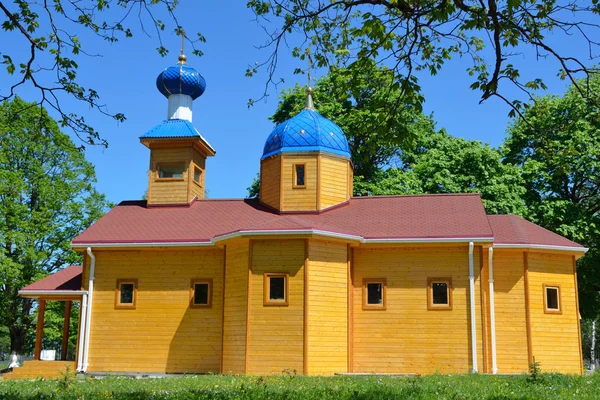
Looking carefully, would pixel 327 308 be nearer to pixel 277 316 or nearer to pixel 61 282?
pixel 277 316

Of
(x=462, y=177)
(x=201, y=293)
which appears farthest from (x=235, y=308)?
(x=462, y=177)

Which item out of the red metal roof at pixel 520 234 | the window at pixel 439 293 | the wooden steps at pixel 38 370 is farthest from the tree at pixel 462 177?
the wooden steps at pixel 38 370

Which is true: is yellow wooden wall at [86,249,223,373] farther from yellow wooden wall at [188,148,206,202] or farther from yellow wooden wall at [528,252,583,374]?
yellow wooden wall at [528,252,583,374]

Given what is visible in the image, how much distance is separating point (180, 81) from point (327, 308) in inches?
386

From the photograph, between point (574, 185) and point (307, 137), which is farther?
point (574, 185)

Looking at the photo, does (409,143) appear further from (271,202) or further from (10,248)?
(10,248)

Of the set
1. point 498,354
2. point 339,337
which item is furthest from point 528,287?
point 339,337

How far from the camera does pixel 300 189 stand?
1927 cm

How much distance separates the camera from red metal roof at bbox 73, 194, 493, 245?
683 inches

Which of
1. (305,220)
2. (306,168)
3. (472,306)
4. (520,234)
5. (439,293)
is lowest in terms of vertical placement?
(472,306)

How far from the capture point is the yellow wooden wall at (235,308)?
650 inches

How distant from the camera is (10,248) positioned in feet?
90.3

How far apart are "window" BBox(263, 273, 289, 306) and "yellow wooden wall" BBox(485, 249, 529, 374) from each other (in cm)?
540

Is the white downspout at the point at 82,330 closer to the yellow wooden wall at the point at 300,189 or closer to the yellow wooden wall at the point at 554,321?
the yellow wooden wall at the point at 300,189
